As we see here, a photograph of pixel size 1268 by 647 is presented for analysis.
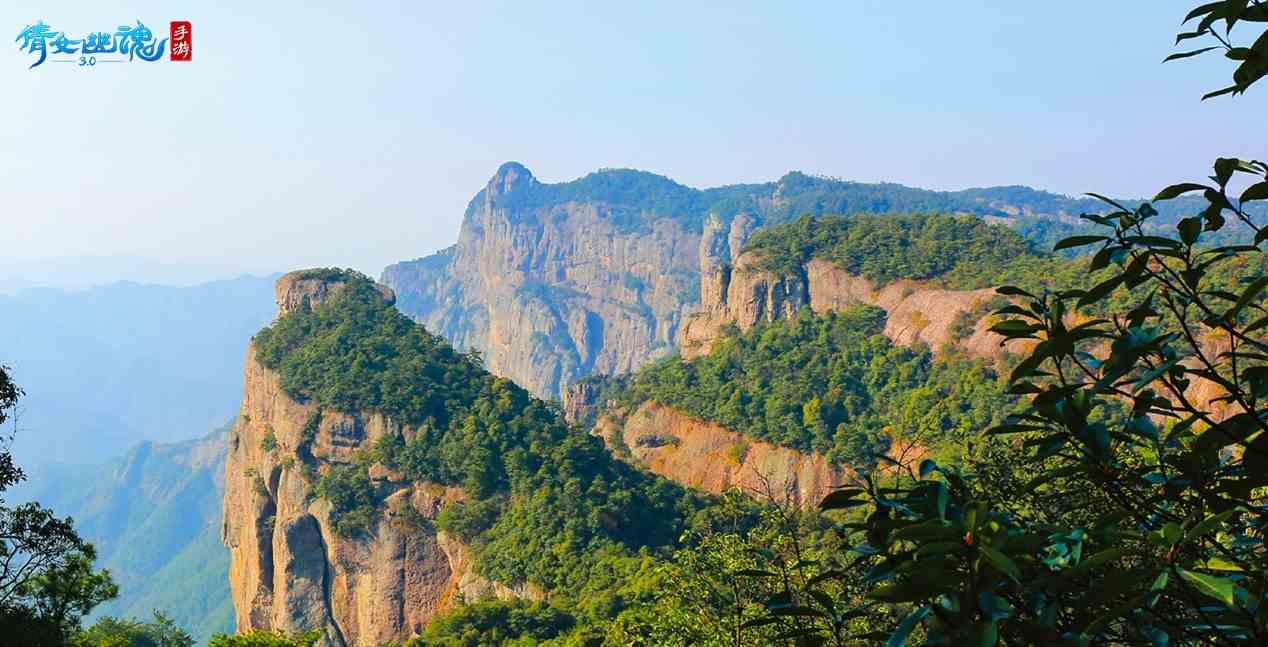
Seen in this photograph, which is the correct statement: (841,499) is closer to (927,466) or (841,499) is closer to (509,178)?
(927,466)

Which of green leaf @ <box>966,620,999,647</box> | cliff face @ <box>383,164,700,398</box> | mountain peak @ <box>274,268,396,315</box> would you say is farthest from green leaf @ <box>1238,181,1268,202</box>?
cliff face @ <box>383,164,700,398</box>

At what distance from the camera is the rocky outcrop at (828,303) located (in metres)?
43.2

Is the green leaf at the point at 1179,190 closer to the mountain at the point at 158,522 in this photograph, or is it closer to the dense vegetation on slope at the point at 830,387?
the dense vegetation on slope at the point at 830,387

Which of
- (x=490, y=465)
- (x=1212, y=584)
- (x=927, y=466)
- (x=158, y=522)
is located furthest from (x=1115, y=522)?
(x=158, y=522)

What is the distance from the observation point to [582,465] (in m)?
36.6

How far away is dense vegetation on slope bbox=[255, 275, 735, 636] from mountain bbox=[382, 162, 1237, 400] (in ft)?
252

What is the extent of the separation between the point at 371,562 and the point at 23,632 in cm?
2480

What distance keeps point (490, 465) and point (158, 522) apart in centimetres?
9940

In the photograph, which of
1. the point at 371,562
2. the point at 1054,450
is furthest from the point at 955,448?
the point at 1054,450

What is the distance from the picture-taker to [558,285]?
14450 cm

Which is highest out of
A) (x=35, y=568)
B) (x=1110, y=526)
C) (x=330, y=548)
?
(x=1110, y=526)

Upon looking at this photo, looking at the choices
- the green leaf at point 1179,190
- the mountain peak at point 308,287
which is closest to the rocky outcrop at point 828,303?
the mountain peak at point 308,287

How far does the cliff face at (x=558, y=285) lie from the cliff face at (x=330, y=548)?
84.8 metres

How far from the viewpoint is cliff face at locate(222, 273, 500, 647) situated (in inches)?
1366
